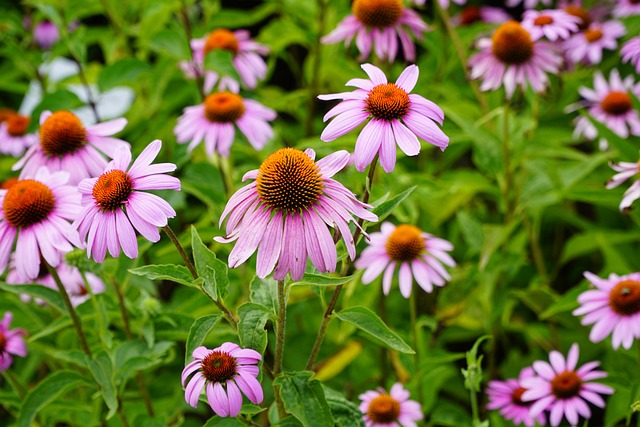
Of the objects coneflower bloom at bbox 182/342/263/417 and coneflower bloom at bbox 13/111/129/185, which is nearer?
coneflower bloom at bbox 182/342/263/417

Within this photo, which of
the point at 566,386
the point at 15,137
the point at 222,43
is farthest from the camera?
the point at 15,137

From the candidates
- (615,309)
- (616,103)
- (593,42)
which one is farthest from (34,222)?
(593,42)

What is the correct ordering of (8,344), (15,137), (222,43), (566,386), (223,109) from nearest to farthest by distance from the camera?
(566,386) → (8,344) → (223,109) → (222,43) → (15,137)

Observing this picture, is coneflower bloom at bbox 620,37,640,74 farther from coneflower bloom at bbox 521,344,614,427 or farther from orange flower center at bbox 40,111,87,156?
orange flower center at bbox 40,111,87,156

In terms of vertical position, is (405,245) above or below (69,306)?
below

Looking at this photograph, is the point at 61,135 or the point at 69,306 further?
the point at 61,135

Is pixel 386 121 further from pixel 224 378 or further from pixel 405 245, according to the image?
pixel 405 245

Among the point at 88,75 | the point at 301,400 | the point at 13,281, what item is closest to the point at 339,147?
the point at 13,281

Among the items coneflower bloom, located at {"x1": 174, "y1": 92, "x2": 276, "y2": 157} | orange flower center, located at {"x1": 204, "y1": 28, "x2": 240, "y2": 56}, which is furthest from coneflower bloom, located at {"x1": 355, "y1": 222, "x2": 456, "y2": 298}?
orange flower center, located at {"x1": 204, "y1": 28, "x2": 240, "y2": 56}
